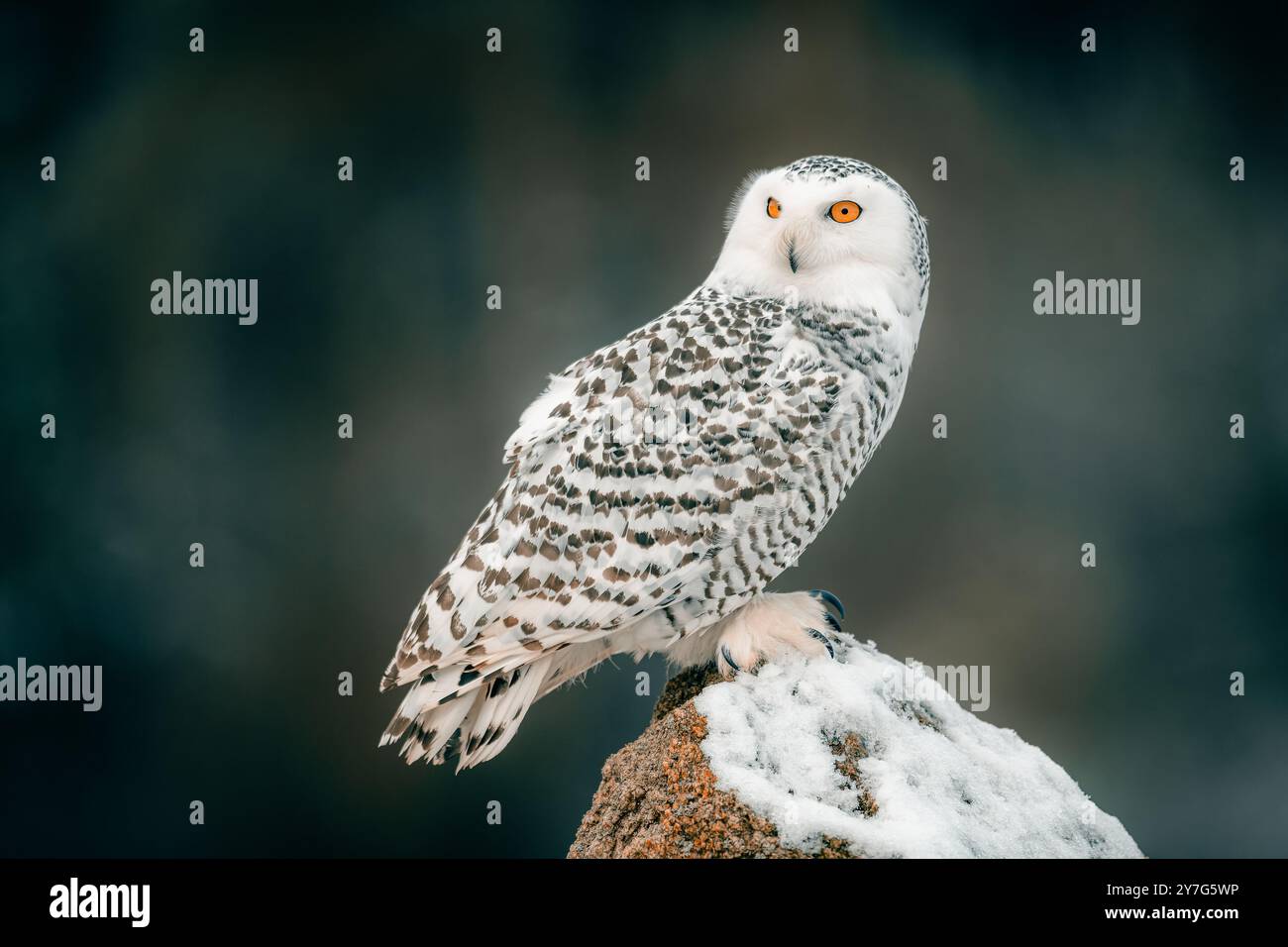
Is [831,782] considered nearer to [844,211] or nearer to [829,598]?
[829,598]

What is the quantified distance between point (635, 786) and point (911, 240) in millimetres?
1030

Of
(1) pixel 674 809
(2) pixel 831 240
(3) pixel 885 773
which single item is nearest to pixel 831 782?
(3) pixel 885 773

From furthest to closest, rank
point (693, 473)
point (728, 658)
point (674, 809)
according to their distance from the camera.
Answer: point (728, 658), point (693, 473), point (674, 809)

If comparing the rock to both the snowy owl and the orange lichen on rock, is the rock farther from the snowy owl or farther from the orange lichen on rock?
the snowy owl

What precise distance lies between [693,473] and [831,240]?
1.52ft

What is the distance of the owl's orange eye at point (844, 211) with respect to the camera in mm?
1946

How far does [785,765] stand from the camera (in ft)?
6.00

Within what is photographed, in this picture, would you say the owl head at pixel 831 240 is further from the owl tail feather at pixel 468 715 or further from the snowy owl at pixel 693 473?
Answer: the owl tail feather at pixel 468 715

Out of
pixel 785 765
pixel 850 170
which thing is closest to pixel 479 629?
pixel 785 765

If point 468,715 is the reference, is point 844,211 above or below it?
above

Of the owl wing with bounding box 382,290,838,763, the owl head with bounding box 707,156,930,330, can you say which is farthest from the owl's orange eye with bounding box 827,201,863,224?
the owl wing with bounding box 382,290,838,763

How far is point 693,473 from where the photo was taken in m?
1.90
